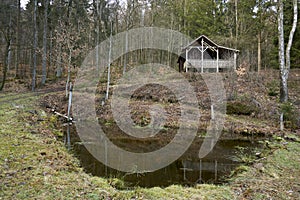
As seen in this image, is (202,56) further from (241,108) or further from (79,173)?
(79,173)

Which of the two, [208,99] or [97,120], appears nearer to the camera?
[97,120]

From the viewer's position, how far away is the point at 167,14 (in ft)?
94.6

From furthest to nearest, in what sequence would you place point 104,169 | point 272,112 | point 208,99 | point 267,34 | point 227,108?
point 267,34
point 208,99
point 227,108
point 272,112
point 104,169

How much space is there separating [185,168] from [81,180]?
3.43m

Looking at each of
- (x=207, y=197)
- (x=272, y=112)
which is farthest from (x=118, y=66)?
(x=207, y=197)

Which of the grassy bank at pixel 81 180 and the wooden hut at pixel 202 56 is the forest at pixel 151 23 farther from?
the grassy bank at pixel 81 180

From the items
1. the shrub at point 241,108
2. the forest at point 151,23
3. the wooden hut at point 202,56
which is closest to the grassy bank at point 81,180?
the shrub at point 241,108

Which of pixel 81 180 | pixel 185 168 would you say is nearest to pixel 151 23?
pixel 185 168

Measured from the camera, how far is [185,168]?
785cm

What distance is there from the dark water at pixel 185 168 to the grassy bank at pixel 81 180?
518mm

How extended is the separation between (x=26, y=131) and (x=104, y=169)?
390cm

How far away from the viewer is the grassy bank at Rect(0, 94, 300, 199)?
5062 millimetres

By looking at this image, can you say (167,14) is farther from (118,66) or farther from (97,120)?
(97,120)

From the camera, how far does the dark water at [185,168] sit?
6766 millimetres
